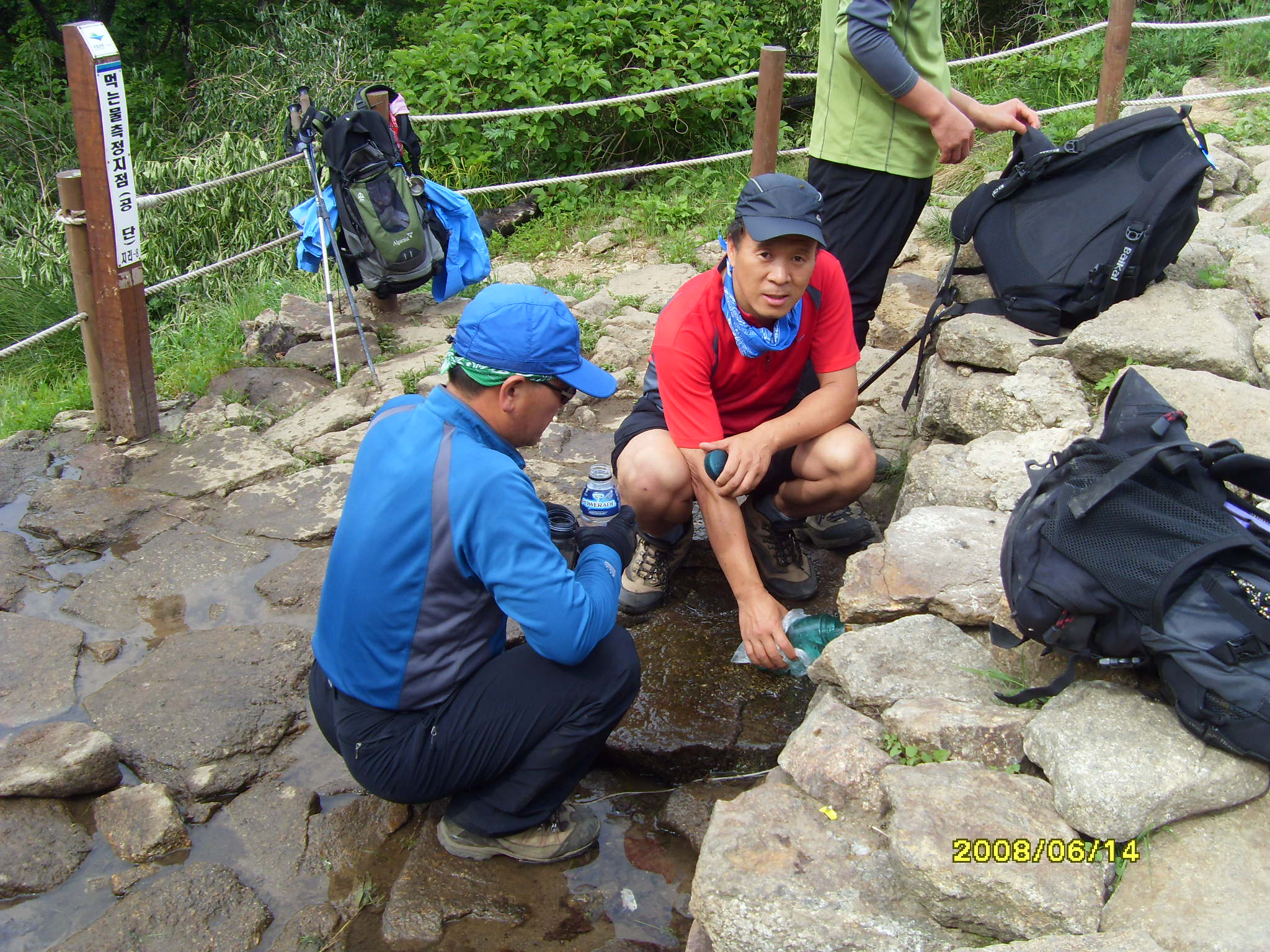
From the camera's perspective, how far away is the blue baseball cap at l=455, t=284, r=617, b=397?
83.0 inches

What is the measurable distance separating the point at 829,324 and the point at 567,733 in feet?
4.69

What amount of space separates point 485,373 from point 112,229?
107 inches

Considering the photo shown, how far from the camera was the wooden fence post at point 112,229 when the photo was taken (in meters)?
3.92

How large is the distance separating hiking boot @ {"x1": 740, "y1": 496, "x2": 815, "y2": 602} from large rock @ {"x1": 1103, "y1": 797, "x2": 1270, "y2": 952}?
5.11 feet

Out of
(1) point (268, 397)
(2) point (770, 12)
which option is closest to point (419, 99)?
(2) point (770, 12)

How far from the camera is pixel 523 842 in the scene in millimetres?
2418

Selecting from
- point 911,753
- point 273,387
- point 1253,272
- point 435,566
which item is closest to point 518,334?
point 435,566

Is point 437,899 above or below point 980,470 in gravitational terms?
below

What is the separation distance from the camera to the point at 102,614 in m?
3.34

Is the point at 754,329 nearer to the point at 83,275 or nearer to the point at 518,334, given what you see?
the point at 518,334

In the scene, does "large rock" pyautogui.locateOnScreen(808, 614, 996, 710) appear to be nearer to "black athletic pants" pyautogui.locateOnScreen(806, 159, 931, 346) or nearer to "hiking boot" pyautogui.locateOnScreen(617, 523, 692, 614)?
"hiking boot" pyautogui.locateOnScreen(617, 523, 692, 614)

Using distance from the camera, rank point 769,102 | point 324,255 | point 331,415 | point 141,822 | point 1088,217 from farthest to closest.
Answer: point 769,102, point 324,255, point 331,415, point 1088,217, point 141,822

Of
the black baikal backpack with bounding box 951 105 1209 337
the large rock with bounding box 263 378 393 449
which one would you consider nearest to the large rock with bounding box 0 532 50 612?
the large rock with bounding box 263 378 393 449

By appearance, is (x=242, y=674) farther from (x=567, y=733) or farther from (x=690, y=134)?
(x=690, y=134)
